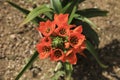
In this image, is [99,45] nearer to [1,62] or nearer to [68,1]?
[68,1]

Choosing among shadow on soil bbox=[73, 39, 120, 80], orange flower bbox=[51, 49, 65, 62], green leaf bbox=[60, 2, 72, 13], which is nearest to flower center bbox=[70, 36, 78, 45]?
orange flower bbox=[51, 49, 65, 62]

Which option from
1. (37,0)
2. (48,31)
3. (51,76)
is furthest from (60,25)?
(37,0)

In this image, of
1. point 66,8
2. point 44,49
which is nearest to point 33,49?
point 66,8

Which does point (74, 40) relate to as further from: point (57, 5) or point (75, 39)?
point (57, 5)

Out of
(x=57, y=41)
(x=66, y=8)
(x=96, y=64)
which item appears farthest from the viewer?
(x=96, y=64)

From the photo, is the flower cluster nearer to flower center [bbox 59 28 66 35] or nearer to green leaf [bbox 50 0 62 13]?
flower center [bbox 59 28 66 35]

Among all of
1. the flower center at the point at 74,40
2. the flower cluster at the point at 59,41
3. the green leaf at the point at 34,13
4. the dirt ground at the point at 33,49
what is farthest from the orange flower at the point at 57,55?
the dirt ground at the point at 33,49

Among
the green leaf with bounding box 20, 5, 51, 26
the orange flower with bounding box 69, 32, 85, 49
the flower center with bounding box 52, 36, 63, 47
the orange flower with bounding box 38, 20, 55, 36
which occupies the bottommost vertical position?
the orange flower with bounding box 69, 32, 85, 49

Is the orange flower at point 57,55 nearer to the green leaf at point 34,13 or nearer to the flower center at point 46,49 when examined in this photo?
the flower center at point 46,49
